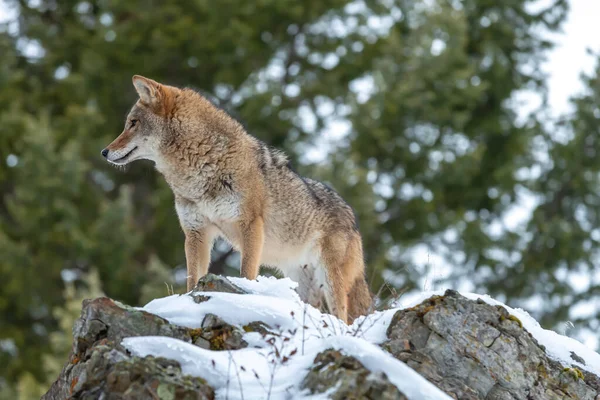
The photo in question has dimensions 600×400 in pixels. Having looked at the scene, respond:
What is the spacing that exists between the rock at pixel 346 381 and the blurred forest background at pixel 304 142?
14911 millimetres

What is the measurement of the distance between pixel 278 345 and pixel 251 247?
247 centimetres

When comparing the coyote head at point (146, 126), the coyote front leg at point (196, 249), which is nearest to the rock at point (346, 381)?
the coyote front leg at point (196, 249)

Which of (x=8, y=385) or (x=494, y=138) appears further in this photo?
(x=494, y=138)

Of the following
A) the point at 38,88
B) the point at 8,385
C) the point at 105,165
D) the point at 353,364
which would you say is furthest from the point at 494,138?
the point at 353,364

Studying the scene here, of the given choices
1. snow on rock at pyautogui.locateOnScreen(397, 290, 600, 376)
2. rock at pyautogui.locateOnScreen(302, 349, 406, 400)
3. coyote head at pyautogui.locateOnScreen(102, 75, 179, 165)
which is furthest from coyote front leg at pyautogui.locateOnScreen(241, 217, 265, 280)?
rock at pyautogui.locateOnScreen(302, 349, 406, 400)

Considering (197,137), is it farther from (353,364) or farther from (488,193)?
(488,193)

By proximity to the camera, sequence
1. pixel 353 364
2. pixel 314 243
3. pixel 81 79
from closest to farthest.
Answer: pixel 353 364 < pixel 314 243 < pixel 81 79

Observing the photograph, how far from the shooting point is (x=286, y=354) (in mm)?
5531

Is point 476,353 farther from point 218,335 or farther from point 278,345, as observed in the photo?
point 218,335

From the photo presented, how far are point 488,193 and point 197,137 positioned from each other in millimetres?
16876

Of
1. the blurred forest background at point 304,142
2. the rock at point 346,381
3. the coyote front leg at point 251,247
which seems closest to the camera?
the rock at point 346,381

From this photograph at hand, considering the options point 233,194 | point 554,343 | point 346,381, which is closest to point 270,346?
point 346,381

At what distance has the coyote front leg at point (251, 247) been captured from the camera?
813 cm

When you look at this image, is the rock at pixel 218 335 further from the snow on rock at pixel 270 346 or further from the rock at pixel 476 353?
the rock at pixel 476 353
